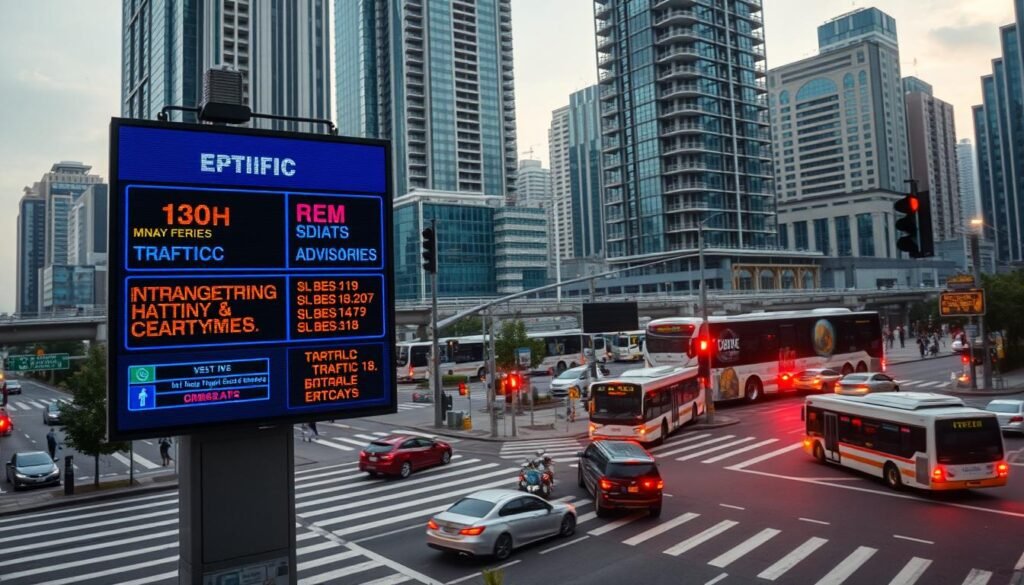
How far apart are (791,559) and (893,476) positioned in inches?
333

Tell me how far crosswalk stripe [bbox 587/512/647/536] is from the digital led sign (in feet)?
33.2

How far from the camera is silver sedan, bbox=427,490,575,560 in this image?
16.2 m

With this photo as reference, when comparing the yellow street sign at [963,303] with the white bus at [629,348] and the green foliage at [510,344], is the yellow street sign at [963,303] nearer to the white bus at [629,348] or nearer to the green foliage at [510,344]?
Answer: the green foliage at [510,344]

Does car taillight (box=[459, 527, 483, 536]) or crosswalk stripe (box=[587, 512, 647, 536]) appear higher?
car taillight (box=[459, 527, 483, 536])

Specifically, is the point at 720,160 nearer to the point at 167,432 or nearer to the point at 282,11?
the point at 282,11

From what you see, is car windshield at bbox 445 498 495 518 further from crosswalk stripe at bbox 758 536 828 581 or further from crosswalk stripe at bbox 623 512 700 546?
crosswalk stripe at bbox 758 536 828 581

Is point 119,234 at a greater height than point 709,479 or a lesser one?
greater

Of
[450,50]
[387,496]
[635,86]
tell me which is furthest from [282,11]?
[387,496]

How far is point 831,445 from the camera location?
83.8ft

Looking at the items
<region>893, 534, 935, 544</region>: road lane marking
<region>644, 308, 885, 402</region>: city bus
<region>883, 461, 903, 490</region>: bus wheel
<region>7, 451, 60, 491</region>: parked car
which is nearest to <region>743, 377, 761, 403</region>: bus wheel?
<region>644, 308, 885, 402</region>: city bus

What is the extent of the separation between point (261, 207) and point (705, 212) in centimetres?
11989

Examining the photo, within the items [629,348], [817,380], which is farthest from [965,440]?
[629,348]

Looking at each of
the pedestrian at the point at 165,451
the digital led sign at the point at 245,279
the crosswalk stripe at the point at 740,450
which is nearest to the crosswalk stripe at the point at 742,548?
the digital led sign at the point at 245,279

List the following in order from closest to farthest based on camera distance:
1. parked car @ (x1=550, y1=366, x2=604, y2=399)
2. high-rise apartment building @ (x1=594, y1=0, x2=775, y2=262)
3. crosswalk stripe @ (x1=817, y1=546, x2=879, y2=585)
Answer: crosswalk stripe @ (x1=817, y1=546, x2=879, y2=585) < parked car @ (x1=550, y1=366, x2=604, y2=399) < high-rise apartment building @ (x1=594, y1=0, x2=775, y2=262)
